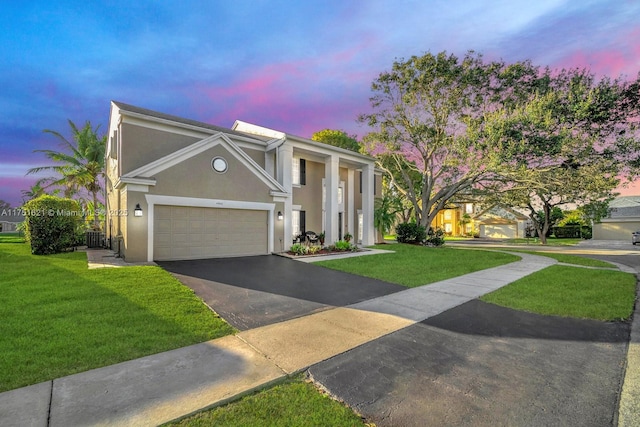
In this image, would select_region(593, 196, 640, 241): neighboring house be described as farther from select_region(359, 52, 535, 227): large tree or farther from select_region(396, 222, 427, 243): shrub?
select_region(396, 222, 427, 243): shrub

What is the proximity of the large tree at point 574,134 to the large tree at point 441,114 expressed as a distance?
4.57ft

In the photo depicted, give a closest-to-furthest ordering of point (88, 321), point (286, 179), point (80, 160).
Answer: point (88, 321) < point (286, 179) < point (80, 160)

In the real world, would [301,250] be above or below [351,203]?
below

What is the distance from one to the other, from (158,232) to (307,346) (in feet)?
30.0

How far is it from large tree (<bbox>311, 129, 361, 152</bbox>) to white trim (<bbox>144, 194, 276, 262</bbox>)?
65.9 feet

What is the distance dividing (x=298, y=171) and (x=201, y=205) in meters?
6.99

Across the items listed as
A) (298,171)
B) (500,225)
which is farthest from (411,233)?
(500,225)

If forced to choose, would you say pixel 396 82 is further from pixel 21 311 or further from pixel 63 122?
pixel 63 122

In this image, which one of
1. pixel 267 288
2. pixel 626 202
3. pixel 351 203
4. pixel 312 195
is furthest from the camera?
pixel 626 202

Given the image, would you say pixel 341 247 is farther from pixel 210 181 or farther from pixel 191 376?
pixel 191 376

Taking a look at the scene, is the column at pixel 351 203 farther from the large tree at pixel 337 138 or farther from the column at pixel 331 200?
the large tree at pixel 337 138

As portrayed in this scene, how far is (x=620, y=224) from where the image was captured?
37.1 metres

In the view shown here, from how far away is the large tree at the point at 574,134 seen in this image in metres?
15.5

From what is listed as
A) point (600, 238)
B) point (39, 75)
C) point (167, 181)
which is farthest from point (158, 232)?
point (600, 238)
